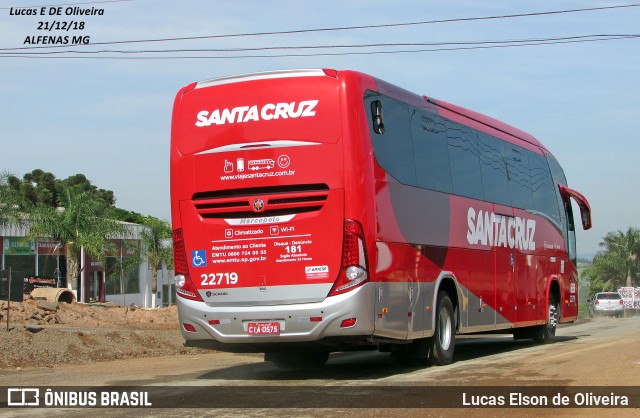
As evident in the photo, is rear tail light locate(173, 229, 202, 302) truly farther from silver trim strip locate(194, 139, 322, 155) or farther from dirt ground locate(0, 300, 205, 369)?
dirt ground locate(0, 300, 205, 369)

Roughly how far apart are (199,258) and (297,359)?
3.04 meters

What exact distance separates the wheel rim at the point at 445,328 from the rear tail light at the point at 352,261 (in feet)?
10.2

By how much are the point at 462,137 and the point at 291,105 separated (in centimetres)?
451

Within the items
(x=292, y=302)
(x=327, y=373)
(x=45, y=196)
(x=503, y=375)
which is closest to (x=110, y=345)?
(x=327, y=373)

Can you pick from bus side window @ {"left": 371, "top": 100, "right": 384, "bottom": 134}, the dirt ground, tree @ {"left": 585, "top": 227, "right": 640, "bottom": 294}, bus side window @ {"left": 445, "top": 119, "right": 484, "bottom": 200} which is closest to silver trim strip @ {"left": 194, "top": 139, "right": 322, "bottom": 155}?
bus side window @ {"left": 371, "top": 100, "right": 384, "bottom": 134}

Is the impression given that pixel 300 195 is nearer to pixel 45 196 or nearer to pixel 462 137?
pixel 462 137

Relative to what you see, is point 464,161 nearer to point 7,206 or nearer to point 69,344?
point 69,344

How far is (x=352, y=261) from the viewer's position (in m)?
12.3

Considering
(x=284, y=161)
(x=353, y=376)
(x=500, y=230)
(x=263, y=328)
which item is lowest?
(x=353, y=376)

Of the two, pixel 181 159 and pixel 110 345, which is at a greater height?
pixel 181 159

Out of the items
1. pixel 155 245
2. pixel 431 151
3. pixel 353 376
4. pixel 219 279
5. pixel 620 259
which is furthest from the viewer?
pixel 620 259

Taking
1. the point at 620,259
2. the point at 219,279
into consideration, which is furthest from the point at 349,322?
the point at 620,259

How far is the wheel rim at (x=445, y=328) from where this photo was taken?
49.2 feet

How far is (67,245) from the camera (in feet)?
159
